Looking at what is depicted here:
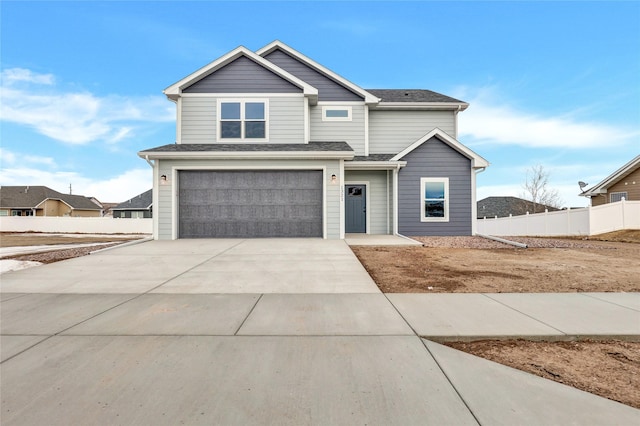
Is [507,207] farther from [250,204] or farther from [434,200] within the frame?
[250,204]

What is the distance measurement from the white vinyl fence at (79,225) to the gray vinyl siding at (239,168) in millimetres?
16958

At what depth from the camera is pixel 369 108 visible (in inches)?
580

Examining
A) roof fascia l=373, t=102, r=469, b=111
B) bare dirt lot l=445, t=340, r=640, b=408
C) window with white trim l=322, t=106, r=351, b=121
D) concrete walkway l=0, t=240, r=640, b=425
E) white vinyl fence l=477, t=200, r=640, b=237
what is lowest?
bare dirt lot l=445, t=340, r=640, b=408

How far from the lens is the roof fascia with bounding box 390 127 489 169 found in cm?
1273

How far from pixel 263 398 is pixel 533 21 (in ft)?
56.8

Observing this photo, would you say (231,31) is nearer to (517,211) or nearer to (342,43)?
(342,43)

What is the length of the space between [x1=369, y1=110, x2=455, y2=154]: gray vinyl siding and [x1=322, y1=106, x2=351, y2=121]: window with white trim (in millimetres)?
1401

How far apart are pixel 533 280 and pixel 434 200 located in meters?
7.61

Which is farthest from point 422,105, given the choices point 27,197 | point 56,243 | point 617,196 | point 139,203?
point 27,197

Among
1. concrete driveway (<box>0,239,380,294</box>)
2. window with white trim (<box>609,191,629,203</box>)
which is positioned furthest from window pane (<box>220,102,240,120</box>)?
window with white trim (<box>609,191,629,203</box>)

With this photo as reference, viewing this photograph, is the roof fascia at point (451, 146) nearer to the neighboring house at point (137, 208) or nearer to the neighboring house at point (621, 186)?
the neighboring house at point (621, 186)

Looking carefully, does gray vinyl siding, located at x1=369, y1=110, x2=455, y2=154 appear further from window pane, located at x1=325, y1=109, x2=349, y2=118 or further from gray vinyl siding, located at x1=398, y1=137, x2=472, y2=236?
gray vinyl siding, located at x1=398, y1=137, x2=472, y2=236

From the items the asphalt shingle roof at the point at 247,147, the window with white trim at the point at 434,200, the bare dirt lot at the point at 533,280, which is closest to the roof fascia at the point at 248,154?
the asphalt shingle roof at the point at 247,147

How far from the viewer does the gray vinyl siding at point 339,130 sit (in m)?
14.1
